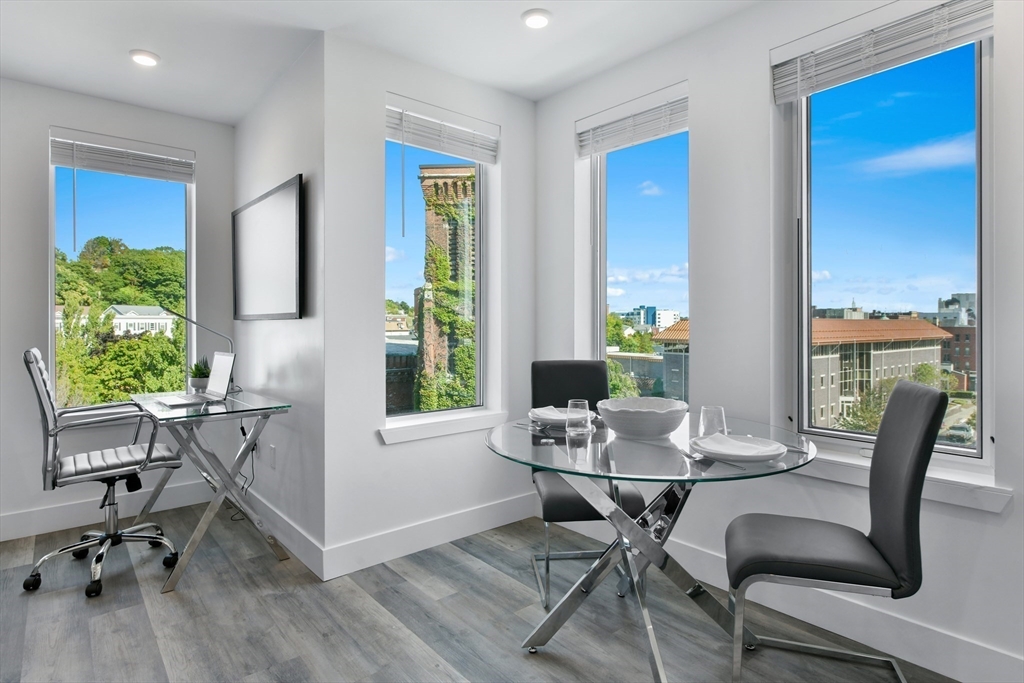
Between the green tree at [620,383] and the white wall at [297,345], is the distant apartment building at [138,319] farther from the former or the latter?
the green tree at [620,383]

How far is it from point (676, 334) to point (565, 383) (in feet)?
2.12

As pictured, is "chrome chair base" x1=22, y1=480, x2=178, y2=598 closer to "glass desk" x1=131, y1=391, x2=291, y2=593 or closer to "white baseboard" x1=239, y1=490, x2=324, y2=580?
"glass desk" x1=131, y1=391, x2=291, y2=593

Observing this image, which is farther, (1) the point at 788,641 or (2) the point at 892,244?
(2) the point at 892,244

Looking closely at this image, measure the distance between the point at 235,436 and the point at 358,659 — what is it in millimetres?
2403

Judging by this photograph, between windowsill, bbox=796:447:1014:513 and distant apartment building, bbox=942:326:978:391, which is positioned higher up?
distant apartment building, bbox=942:326:978:391

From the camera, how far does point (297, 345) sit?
2.93m

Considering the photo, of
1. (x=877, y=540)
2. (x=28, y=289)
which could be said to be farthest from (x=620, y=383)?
(x=28, y=289)

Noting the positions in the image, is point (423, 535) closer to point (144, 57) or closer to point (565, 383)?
point (565, 383)

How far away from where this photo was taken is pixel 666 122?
111 inches

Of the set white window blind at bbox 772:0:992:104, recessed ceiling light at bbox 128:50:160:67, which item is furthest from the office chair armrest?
white window blind at bbox 772:0:992:104

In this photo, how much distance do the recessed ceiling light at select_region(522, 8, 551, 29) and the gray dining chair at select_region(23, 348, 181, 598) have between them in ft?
8.03

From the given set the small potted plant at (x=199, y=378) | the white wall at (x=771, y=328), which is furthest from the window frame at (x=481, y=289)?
the small potted plant at (x=199, y=378)

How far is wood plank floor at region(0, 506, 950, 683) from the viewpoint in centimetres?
→ 193

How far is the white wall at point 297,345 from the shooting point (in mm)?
2703
